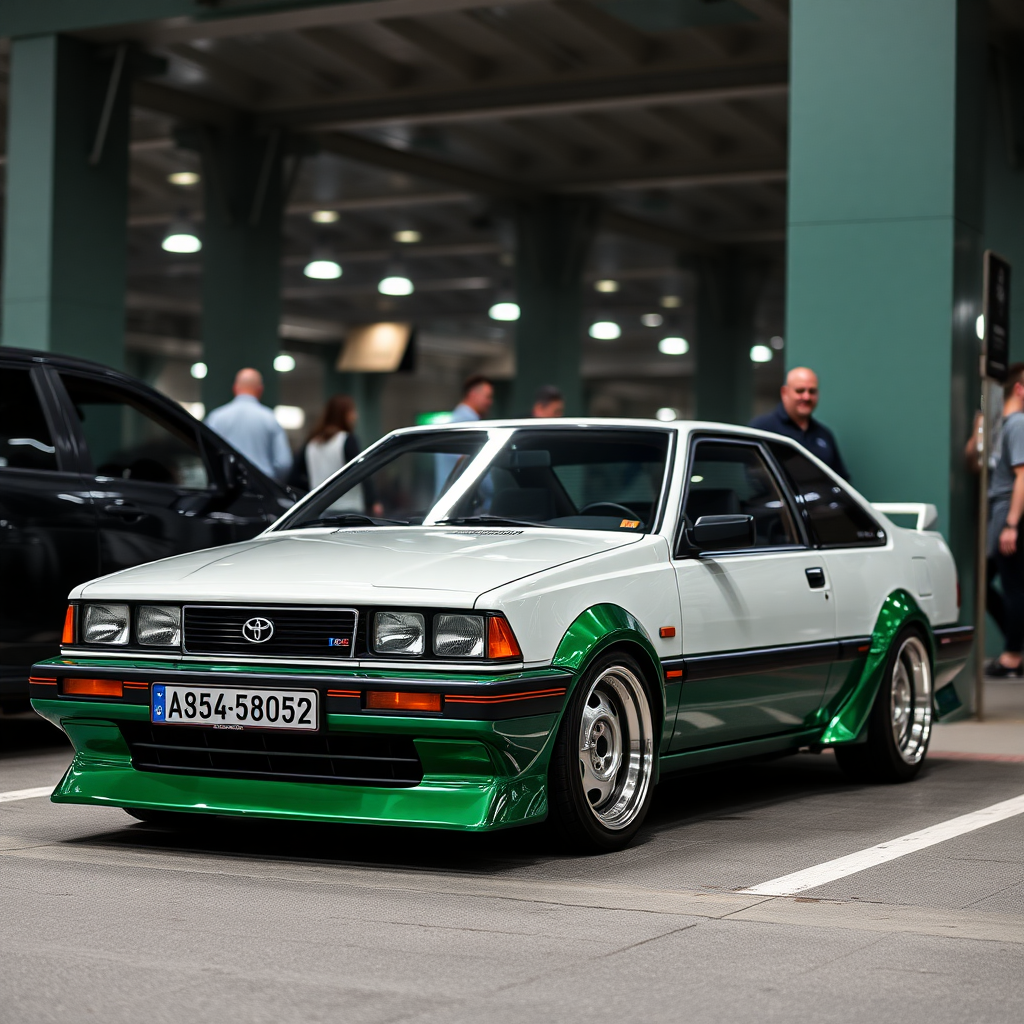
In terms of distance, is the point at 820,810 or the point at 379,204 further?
the point at 379,204

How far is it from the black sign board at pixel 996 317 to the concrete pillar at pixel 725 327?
1844 cm

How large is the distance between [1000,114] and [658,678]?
10.5m

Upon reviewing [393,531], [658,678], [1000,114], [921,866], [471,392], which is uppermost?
[1000,114]

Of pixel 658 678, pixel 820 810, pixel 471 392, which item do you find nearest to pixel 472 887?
pixel 658 678

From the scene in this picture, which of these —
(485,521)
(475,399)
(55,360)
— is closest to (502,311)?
(475,399)

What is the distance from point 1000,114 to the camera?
14.8 m

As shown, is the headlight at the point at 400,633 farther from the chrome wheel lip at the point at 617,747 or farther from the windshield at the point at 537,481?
the windshield at the point at 537,481

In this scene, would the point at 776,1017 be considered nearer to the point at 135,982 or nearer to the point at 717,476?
the point at 135,982

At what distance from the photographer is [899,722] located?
7.29 meters

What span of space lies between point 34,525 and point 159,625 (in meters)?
2.24

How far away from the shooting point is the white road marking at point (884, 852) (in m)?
4.97

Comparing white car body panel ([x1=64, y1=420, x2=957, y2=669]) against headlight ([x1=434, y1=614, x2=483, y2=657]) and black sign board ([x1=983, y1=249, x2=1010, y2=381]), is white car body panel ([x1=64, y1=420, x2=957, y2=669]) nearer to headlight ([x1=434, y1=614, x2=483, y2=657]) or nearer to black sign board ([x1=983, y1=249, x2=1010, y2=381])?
headlight ([x1=434, y1=614, x2=483, y2=657])

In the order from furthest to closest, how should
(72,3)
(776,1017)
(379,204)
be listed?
1. (379,204)
2. (72,3)
3. (776,1017)

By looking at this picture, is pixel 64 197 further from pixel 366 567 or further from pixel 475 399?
pixel 366 567
